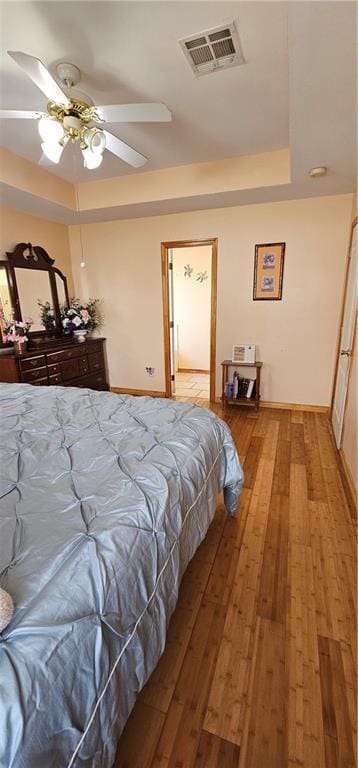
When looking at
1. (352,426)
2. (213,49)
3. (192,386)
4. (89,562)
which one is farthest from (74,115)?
(192,386)

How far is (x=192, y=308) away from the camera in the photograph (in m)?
5.96

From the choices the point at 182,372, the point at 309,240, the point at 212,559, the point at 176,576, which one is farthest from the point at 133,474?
the point at 182,372

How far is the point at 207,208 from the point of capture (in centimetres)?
365

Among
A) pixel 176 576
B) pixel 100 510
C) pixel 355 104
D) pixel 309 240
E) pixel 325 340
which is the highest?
pixel 355 104

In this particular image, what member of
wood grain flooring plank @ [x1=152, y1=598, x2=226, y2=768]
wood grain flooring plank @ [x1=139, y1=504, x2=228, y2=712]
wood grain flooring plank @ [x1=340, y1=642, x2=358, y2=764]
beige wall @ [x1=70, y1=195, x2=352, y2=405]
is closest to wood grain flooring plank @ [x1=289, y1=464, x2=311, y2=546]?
wood grain flooring plank @ [x1=139, y1=504, x2=228, y2=712]

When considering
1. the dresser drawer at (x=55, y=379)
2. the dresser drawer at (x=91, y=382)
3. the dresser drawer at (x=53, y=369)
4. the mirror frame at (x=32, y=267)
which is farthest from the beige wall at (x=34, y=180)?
the dresser drawer at (x=91, y=382)

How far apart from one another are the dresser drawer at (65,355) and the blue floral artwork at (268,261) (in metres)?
2.49

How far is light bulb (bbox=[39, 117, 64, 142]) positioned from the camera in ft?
5.59

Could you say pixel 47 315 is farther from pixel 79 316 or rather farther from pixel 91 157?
pixel 91 157

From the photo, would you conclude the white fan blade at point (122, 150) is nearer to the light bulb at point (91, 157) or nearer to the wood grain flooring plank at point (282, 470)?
the light bulb at point (91, 157)

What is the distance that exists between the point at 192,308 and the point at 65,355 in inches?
116

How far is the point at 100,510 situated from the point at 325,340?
3359mm

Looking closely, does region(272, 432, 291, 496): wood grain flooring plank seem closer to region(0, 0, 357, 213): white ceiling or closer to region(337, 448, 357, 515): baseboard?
region(337, 448, 357, 515): baseboard

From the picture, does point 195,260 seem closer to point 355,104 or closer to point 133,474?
point 355,104
